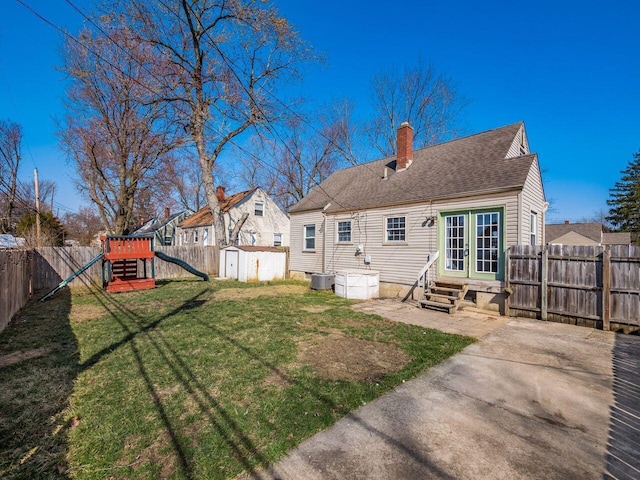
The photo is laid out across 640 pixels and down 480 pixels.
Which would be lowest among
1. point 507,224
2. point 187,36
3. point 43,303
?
point 43,303

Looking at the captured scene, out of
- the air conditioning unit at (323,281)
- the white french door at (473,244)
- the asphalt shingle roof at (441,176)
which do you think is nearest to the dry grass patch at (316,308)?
the air conditioning unit at (323,281)

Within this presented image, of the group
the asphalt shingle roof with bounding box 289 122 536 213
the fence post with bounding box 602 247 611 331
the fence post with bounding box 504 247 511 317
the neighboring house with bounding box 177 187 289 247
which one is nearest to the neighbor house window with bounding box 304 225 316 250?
the asphalt shingle roof with bounding box 289 122 536 213

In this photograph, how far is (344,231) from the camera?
1286 centimetres

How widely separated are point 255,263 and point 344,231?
4.94m

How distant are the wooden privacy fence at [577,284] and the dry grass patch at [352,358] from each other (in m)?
4.54

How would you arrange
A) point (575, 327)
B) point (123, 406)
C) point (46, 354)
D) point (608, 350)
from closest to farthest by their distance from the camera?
point (123, 406) → point (46, 354) → point (608, 350) → point (575, 327)

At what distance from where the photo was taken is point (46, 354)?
485cm

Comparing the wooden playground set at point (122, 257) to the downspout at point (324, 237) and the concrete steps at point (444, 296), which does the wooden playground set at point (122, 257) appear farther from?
the concrete steps at point (444, 296)

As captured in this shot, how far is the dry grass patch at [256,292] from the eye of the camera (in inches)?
413

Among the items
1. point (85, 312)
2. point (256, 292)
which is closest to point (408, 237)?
point (256, 292)

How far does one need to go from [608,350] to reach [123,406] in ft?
24.2

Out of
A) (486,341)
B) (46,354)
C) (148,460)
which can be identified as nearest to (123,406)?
(148,460)

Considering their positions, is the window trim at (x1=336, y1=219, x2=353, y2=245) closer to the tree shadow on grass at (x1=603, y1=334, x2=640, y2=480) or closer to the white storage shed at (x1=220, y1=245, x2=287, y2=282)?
the white storage shed at (x1=220, y1=245, x2=287, y2=282)

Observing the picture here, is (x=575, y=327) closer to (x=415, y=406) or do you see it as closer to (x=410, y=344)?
(x=410, y=344)
